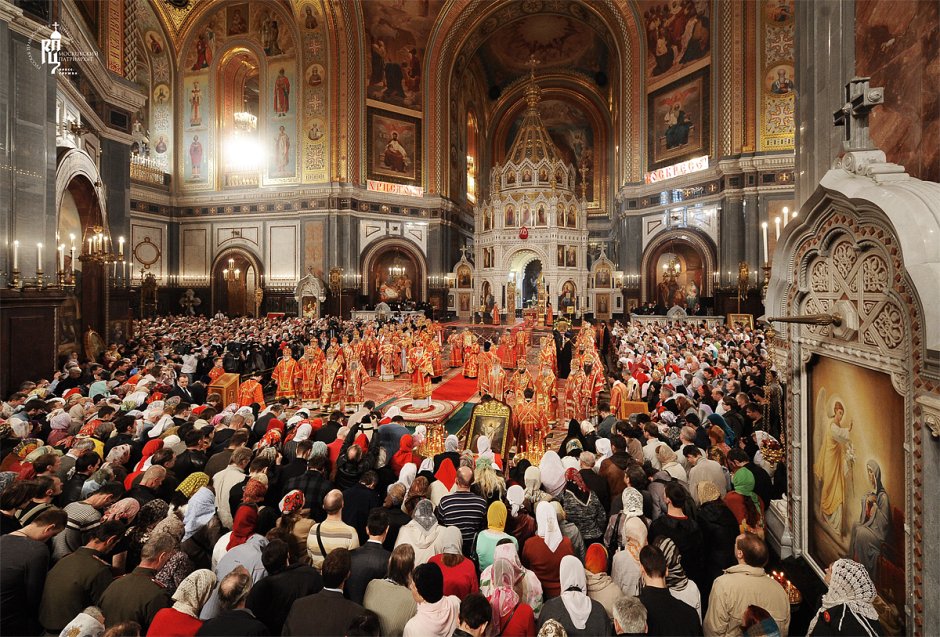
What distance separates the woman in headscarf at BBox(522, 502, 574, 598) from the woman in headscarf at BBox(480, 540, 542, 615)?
11 centimetres

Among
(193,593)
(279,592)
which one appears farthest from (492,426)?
(193,593)

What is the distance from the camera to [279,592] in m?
3.12

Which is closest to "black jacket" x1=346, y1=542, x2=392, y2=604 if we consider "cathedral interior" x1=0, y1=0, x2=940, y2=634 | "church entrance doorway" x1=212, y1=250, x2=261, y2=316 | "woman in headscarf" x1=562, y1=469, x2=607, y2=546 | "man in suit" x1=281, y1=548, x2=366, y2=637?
"man in suit" x1=281, y1=548, x2=366, y2=637

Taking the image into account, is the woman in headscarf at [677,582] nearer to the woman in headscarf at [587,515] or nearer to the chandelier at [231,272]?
the woman in headscarf at [587,515]

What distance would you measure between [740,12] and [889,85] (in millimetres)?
25926

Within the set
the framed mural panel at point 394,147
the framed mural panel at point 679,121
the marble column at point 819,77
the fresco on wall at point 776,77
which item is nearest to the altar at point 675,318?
the fresco on wall at point 776,77

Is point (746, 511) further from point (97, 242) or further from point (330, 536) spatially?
point (97, 242)

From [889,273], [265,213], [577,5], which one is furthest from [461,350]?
[577,5]

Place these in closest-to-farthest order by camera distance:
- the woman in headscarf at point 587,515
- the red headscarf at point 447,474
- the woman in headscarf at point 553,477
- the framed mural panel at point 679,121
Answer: the woman in headscarf at point 587,515 < the woman in headscarf at point 553,477 < the red headscarf at point 447,474 < the framed mural panel at point 679,121

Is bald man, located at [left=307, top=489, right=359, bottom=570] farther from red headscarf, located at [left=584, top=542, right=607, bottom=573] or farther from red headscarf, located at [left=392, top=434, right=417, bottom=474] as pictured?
red headscarf, located at [left=584, top=542, right=607, bottom=573]

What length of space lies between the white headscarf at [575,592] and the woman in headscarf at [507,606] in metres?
0.27

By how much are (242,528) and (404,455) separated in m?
2.22

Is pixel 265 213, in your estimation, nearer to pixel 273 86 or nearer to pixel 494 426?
pixel 273 86

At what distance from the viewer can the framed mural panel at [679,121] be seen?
2562 centimetres
